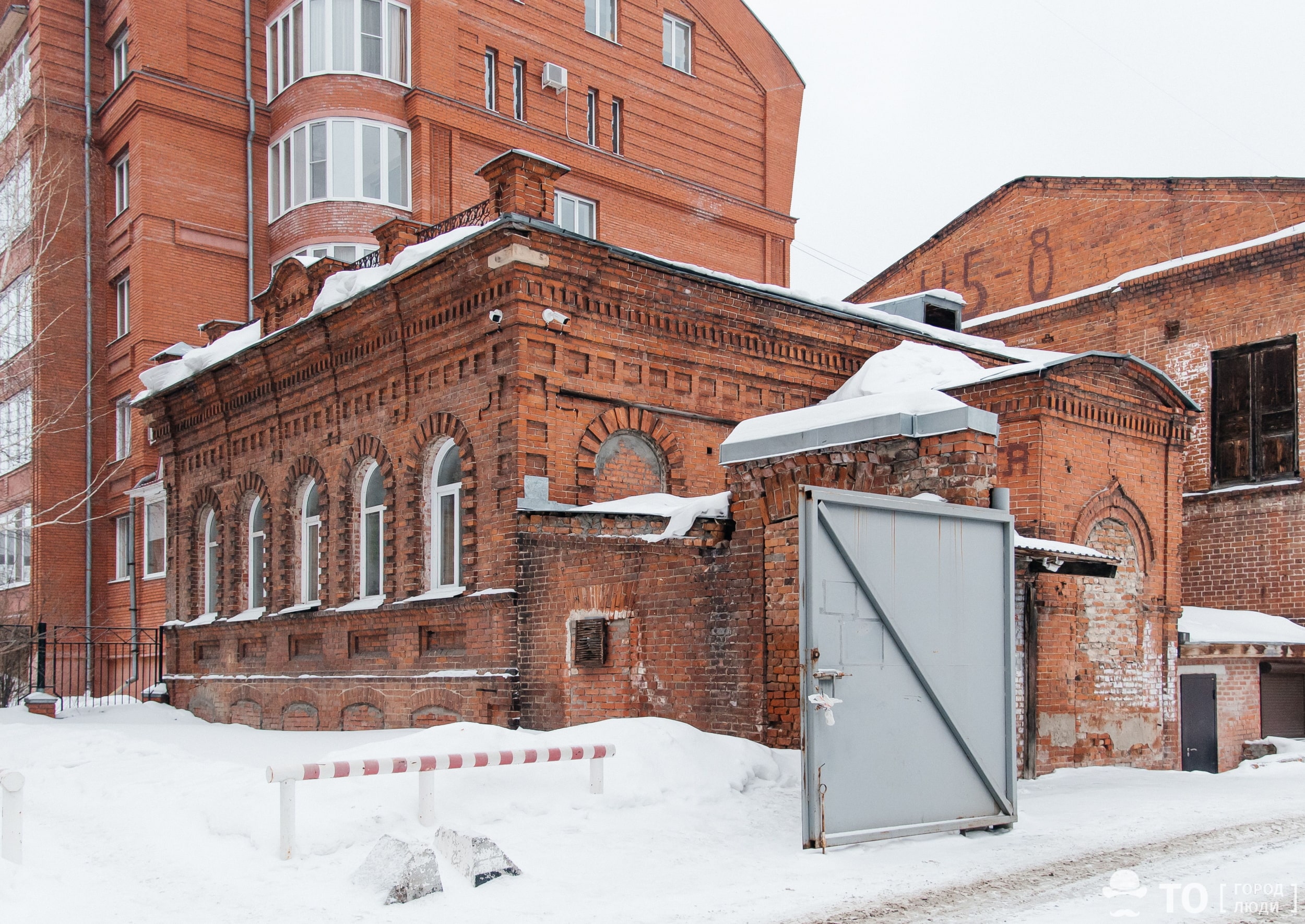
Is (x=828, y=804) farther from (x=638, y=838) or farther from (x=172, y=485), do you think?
(x=172, y=485)

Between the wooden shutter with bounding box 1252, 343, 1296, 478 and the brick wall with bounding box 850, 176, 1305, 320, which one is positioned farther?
the brick wall with bounding box 850, 176, 1305, 320

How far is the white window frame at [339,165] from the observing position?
909 inches

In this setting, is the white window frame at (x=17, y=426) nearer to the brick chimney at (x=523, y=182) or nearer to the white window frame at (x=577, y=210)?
the white window frame at (x=577, y=210)

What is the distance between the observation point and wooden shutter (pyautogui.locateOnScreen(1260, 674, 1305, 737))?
15945mm

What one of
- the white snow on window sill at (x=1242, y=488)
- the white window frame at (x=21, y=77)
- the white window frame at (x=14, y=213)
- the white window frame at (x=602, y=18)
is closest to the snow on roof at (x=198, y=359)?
the white window frame at (x=14, y=213)

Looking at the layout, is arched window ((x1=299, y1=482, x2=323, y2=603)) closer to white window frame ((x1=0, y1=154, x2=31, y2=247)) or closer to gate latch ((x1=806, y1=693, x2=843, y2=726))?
white window frame ((x1=0, y1=154, x2=31, y2=247))

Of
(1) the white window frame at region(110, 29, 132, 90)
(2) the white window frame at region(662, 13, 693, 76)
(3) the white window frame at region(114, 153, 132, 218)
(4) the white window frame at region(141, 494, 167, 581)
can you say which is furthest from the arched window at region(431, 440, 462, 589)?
(2) the white window frame at region(662, 13, 693, 76)

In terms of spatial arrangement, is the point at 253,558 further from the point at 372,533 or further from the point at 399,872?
the point at 399,872

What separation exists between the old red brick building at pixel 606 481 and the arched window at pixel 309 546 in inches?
2.2

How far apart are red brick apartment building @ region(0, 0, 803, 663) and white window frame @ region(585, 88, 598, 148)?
48mm

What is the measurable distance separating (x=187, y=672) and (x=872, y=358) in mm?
12749

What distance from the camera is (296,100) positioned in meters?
23.5

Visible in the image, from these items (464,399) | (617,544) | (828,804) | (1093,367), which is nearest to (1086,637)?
(1093,367)

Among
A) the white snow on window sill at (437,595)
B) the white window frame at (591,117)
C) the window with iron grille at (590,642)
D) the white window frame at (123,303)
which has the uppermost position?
the white window frame at (591,117)
